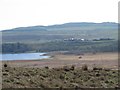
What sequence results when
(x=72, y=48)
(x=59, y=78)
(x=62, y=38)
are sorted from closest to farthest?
(x=59, y=78) < (x=72, y=48) < (x=62, y=38)

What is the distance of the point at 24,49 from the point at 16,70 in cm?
6401

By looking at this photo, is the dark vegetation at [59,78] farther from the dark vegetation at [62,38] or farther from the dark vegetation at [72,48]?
the dark vegetation at [72,48]

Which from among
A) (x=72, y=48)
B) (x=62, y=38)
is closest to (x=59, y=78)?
(x=72, y=48)

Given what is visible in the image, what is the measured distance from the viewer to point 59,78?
2178 cm

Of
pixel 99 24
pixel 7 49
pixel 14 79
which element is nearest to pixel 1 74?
pixel 14 79

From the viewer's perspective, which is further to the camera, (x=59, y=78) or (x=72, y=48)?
(x=72, y=48)

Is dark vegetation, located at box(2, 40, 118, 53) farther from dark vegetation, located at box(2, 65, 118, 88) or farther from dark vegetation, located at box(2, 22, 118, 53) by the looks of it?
dark vegetation, located at box(2, 65, 118, 88)

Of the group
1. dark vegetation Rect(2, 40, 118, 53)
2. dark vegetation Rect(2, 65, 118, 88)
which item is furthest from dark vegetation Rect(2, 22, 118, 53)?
dark vegetation Rect(2, 65, 118, 88)

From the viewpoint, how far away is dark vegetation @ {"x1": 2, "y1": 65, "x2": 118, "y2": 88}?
20.0 metres

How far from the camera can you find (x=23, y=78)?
2084 cm

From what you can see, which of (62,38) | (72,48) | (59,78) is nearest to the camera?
(59,78)

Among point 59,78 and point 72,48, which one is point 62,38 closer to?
point 72,48

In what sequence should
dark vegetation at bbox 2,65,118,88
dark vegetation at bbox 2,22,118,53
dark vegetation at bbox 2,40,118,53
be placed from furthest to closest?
1. dark vegetation at bbox 2,22,118,53
2. dark vegetation at bbox 2,40,118,53
3. dark vegetation at bbox 2,65,118,88

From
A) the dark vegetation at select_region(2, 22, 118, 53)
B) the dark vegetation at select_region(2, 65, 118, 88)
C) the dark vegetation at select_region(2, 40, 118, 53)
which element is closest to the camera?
the dark vegetation at select_region(2, 65, 118, 88)
